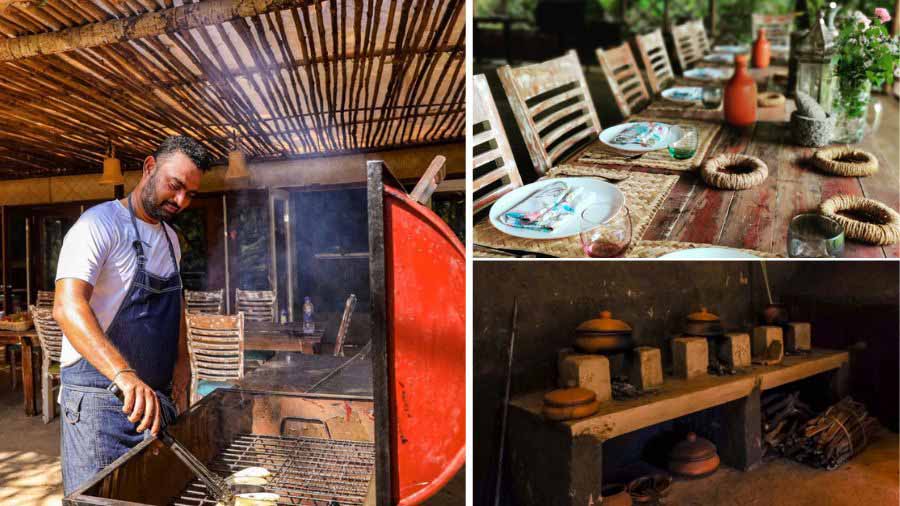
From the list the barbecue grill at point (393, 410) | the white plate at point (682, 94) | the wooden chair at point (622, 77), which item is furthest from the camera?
the wooden chair at point (622, 77)

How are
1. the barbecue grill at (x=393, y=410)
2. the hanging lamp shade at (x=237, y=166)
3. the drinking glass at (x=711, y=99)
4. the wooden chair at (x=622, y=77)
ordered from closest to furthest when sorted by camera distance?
1. the barbecue grill at (x=393, y=410)
2. the hanging lamp shade at (x=237, y=166)
3. the drinking glass at (x=711, y=99)
4. the wooden chair at (x=622, y=77)

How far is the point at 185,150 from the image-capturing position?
4.92ft

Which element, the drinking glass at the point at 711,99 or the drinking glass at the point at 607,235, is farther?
the drinking glass at the point at 711,99

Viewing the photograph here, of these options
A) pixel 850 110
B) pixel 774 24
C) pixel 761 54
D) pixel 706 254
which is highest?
pixel 774 24

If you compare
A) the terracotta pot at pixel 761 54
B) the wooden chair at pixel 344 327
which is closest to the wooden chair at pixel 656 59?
the terracotta pot at pixel 761 54

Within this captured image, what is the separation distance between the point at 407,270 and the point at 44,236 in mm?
921

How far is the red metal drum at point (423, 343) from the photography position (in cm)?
128

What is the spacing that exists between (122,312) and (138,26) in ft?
2.28

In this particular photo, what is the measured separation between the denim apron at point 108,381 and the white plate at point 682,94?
81.9 inches

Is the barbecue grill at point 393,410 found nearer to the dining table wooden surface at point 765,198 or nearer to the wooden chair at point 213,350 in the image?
the wooden chair at point 213,350

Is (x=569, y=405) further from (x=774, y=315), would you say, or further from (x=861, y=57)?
(x=861, y=57)

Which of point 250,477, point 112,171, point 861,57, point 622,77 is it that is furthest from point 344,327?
point 622,77

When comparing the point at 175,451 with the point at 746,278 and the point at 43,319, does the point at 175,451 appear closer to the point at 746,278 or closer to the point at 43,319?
the point at 43,319

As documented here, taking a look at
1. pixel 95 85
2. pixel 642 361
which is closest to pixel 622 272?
pixel 642 361
